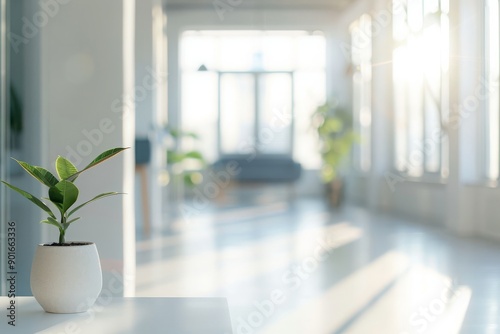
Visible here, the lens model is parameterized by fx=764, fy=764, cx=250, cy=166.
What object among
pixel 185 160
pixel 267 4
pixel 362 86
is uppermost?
pixel 267 4

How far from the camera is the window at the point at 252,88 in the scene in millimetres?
15297

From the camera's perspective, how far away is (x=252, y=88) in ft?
51.1

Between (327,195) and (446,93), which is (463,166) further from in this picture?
(327,195)

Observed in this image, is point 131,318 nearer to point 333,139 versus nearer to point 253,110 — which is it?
point 333,139

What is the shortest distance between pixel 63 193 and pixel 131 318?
0.31 metres

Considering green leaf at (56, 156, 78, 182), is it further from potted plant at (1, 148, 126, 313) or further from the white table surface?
the white table surface

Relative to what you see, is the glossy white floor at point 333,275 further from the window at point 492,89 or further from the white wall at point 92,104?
the window at point 492,89

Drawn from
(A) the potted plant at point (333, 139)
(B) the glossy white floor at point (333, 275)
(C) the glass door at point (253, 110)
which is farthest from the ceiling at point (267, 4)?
(B) the glossy white floor at point (333, 275)

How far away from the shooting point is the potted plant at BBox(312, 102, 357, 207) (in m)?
12.7

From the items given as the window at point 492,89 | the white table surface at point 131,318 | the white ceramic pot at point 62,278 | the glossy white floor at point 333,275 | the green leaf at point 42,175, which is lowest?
the glossy white floor at point 333,275

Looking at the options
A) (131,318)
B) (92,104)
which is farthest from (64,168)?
(92,104)

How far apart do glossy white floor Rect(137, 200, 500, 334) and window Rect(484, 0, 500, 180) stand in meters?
0.85

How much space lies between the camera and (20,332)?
59.1 inches

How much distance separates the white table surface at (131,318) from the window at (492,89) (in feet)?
19.5
